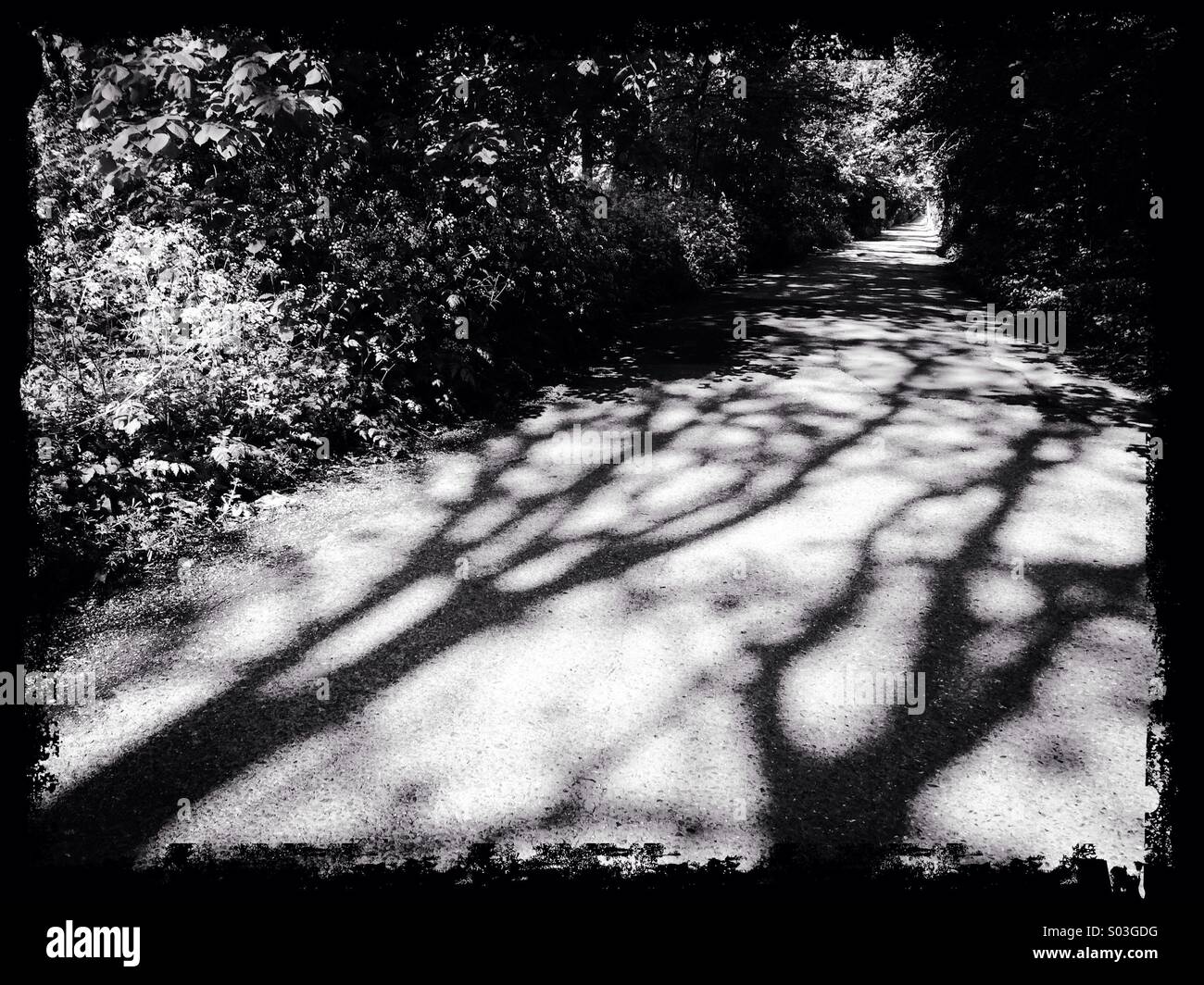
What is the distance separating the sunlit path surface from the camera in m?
2.49

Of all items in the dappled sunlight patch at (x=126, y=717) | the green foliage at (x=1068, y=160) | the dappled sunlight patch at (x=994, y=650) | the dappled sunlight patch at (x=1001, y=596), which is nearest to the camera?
the dappled sunlight patch at (x=126, y=717)

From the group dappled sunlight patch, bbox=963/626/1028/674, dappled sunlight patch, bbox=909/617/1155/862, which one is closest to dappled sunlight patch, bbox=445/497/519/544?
dappled sunlight patch, bbox=963/626/1028/674

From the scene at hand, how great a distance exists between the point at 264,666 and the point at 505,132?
5.04 m

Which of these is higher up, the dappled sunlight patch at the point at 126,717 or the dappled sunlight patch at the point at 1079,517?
the dappled sunlight patch at the point at 1079,517

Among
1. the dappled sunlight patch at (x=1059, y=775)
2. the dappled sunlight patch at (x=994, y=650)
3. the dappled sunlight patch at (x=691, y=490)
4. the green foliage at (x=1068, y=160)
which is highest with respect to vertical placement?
the green foliage at (x=1068, y=160)

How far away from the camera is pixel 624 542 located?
14.8ft

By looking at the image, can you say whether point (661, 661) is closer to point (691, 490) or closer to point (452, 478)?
point (691, 490)

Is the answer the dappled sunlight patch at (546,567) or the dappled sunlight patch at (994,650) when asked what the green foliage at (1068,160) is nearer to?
the dappled sunlight patch at (994,650)

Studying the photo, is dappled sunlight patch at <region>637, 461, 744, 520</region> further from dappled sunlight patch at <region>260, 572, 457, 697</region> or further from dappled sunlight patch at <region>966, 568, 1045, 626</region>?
dappled sunlight patch at <region>966, 568, 1045, 626</region>

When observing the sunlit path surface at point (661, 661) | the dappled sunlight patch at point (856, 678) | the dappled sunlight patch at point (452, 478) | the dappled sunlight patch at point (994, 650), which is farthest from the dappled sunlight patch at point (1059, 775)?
the dappled sunlight patch at point (452, 478)

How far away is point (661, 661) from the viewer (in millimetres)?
3359

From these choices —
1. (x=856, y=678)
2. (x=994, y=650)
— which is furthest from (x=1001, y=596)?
(x=856, y=678)

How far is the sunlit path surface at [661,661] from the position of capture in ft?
8.17
